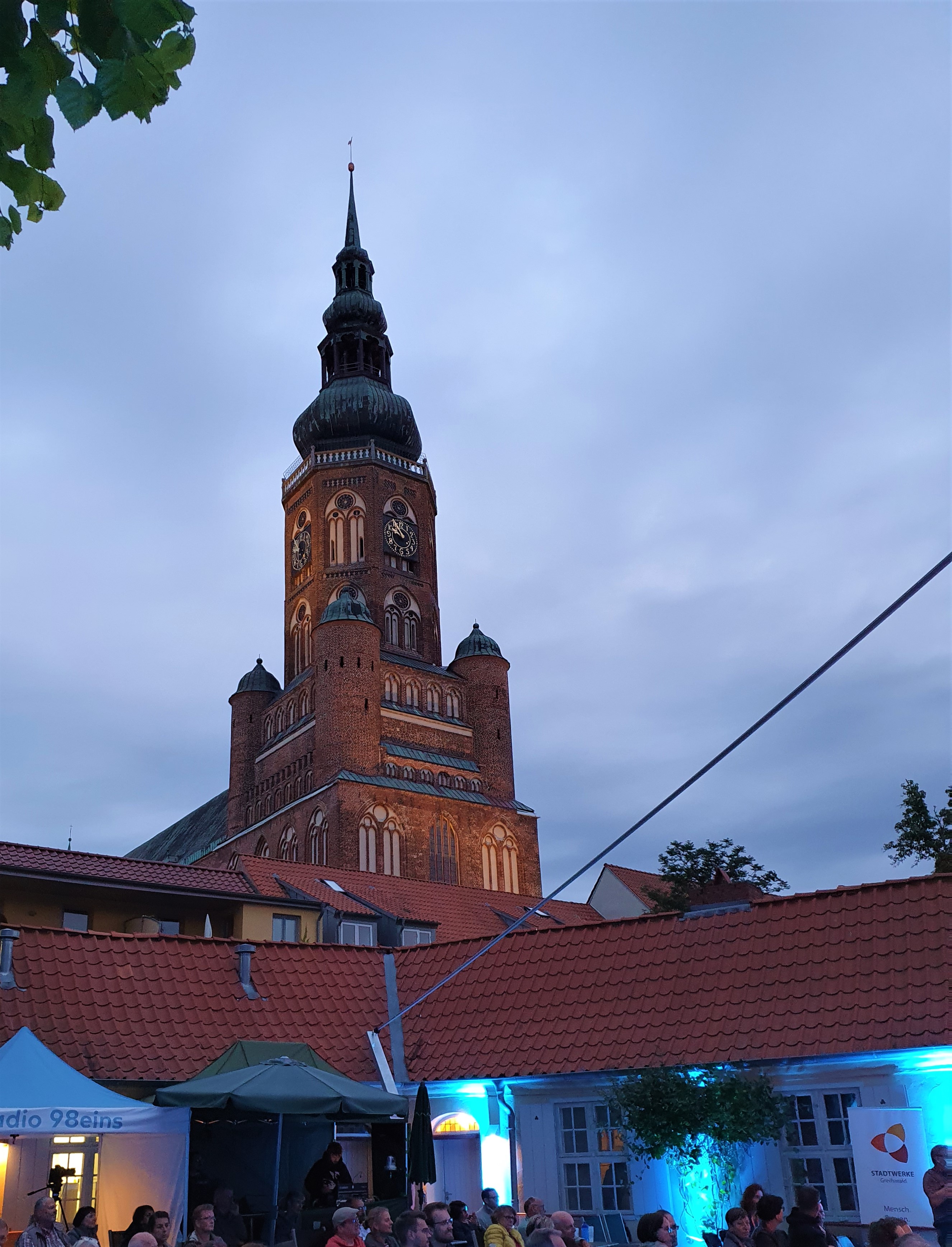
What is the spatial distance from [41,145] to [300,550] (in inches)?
2637

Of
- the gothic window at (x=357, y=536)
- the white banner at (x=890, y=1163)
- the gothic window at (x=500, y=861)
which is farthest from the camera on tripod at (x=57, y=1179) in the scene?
the gothic window at (x=357, y=536)

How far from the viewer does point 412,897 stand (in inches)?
1511

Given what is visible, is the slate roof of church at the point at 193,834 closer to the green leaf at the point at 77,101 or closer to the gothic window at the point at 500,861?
the gothic window at the point at 500,861

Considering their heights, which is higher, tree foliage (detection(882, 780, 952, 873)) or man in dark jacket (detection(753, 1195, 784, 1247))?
tree foliage (detection(882, 780, 952, 873))

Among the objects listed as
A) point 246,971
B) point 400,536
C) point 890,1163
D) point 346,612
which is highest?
point 400,536

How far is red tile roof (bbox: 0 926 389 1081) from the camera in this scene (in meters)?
15.6

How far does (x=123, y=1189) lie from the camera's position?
1366 cm

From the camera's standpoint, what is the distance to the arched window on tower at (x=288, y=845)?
190 feet

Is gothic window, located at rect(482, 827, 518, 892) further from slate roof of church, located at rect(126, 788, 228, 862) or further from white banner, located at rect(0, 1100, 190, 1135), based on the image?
white banner, located at rect(0, 1100, 190, 1135)

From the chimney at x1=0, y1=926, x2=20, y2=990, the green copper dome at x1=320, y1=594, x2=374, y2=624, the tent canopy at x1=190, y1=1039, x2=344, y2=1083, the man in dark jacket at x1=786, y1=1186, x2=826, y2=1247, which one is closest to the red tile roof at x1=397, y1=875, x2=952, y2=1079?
the tent canopy at x1=190, y1=1039, x2=344, y2=1083

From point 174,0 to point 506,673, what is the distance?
207 ft

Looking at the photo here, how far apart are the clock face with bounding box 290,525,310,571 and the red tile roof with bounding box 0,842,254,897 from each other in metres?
38.8

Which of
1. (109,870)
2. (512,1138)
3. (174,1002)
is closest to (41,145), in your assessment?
(174,1002)

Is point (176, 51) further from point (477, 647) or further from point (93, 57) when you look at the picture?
point (477, 647)
